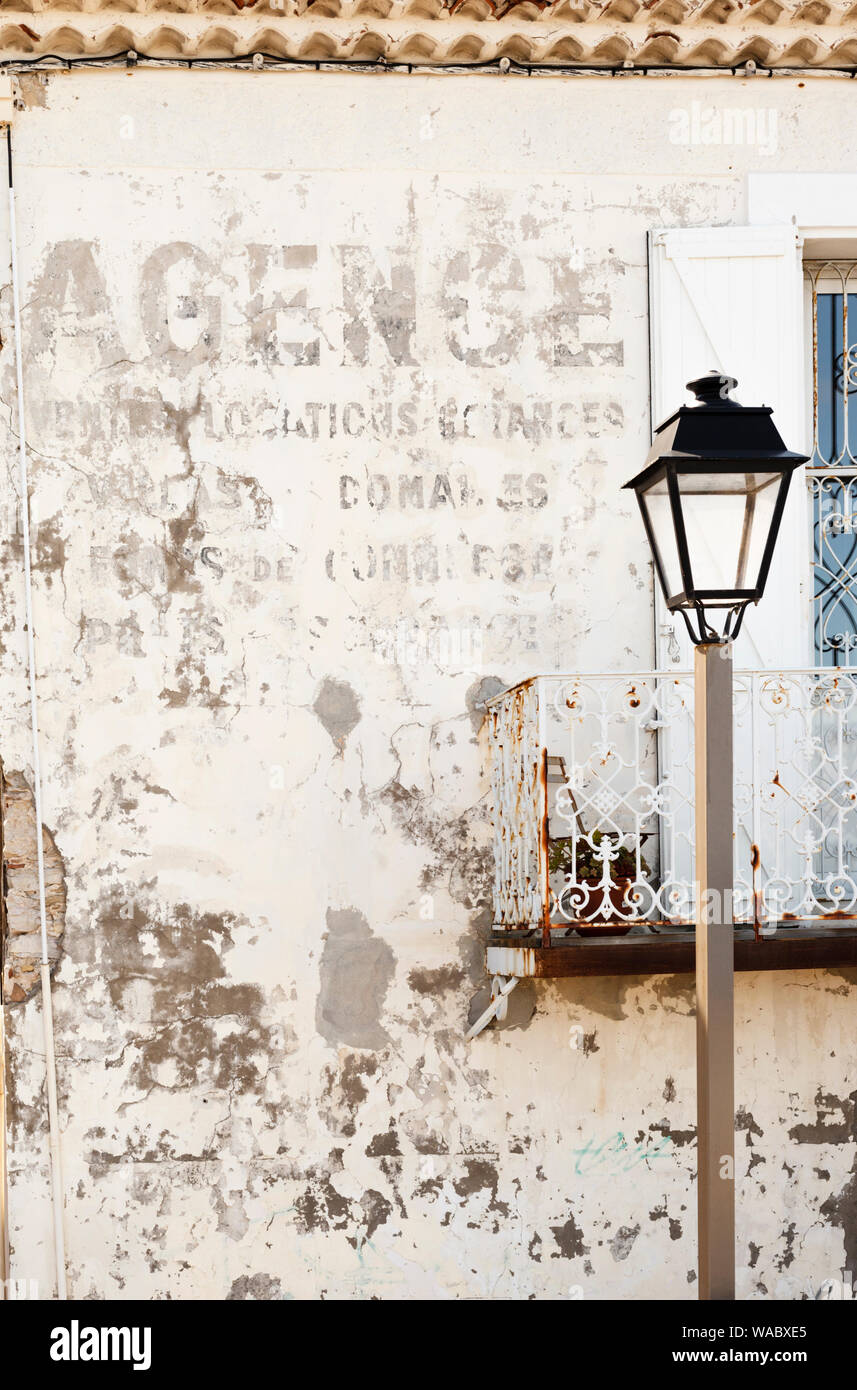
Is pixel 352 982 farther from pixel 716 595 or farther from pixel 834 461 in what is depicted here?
pixel 834 461

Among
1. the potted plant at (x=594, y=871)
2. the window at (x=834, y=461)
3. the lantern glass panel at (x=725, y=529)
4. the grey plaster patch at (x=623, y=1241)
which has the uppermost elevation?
the window at (x=834, y=461)

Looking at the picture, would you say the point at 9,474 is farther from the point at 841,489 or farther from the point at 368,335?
the point at 841,489

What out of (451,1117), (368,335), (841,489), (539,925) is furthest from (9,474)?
(841,489)

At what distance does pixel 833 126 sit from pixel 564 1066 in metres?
5.00

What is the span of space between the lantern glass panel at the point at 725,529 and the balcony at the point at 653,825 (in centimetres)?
168

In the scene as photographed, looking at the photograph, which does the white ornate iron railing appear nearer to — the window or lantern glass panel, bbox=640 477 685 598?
the window

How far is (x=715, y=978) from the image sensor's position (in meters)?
3.79

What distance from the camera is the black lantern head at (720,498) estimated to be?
3660mm

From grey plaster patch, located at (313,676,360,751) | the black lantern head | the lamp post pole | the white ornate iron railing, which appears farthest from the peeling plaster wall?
the black lantern head

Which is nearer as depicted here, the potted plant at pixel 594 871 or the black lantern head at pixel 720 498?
the black lantern head at pixel 720 498

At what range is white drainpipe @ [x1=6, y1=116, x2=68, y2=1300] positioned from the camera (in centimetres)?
624

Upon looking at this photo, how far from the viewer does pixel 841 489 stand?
6.85 m

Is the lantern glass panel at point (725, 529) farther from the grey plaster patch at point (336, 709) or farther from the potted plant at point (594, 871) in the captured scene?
the grey plaster patch at point (336, 709)

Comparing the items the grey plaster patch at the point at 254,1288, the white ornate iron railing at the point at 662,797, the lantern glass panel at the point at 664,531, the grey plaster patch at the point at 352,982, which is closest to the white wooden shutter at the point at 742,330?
the white ornate iron railing at the point at 662,797
